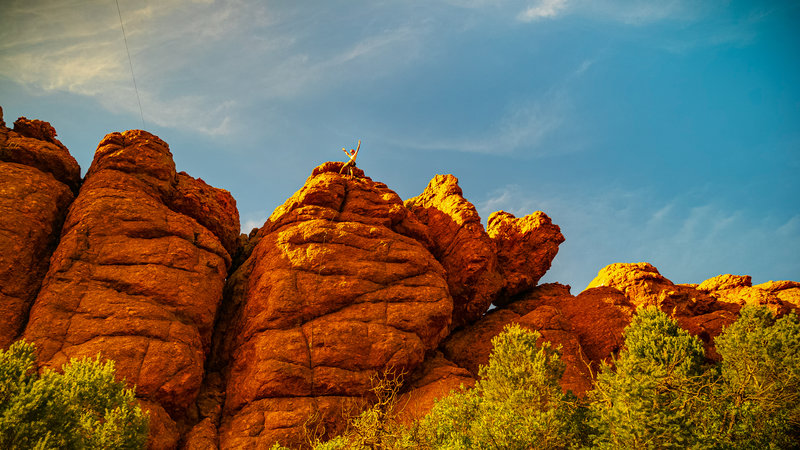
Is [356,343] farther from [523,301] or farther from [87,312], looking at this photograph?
[523,301]

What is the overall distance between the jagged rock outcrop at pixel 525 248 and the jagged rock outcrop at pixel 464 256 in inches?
80.8

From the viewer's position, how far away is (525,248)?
2008 inches

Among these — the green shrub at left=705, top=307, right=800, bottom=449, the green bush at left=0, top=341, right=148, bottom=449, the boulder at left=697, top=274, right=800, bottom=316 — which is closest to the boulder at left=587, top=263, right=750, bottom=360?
the boulder at left=697, top=274, right=800, bottom=316

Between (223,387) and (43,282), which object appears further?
(223,387)

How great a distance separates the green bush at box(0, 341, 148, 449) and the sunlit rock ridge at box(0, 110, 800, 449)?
3.62 metres

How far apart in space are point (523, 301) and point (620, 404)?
27.5 m

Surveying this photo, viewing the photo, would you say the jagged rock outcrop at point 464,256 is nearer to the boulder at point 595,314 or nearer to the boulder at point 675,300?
the boulder at point 595,314

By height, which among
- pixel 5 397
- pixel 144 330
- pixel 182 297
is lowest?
pixel 5 397

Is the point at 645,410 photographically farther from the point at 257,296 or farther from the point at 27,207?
the point at 27,207

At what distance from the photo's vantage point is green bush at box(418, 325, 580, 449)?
22297 mm

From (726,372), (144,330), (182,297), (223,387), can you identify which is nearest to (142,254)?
(182,297)

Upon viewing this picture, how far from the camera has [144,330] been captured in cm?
2883

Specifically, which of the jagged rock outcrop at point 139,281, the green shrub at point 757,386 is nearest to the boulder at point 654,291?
the green shrub at point 757,386

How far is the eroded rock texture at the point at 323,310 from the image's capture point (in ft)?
99.1
